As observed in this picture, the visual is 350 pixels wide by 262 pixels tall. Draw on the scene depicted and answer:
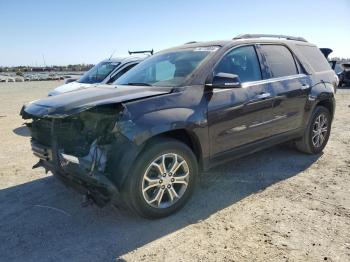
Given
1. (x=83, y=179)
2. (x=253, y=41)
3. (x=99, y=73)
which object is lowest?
(x=83, y=179)

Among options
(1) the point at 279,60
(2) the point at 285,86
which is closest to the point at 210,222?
(2) the point at 285,86

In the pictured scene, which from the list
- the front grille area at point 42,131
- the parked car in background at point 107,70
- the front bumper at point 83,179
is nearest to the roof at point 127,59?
the parked car in background at point 107,70

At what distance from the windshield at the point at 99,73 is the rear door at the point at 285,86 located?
5.40 metres

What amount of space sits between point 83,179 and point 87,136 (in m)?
0.45

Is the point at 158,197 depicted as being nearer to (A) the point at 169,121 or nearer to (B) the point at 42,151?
(A) the point at 169,121

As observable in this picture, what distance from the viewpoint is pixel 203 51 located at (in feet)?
14.9

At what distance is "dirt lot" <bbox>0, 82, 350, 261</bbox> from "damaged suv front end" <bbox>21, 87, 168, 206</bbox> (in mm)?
432

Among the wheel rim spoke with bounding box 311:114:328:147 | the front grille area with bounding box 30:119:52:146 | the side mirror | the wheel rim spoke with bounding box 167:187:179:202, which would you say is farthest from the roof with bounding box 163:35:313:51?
the front grille area with bounding box 30:119:52:146

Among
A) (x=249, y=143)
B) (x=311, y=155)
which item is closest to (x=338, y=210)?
(x=249, y=143)

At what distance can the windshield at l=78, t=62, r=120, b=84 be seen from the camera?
31.4 ft

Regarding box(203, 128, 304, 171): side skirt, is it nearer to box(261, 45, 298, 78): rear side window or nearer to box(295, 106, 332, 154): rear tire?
box(295, 106, 332, 154): rear tire

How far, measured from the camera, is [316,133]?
234 inches

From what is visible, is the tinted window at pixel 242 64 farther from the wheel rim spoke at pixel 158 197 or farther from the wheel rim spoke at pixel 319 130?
the wheel rim spoke at pixel 319 130

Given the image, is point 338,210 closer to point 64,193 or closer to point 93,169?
point 93,169
